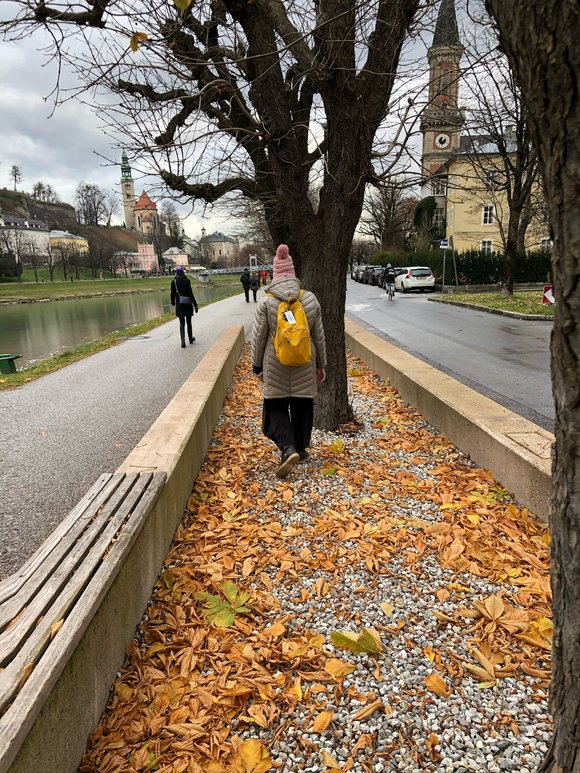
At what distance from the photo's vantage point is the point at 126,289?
239ft

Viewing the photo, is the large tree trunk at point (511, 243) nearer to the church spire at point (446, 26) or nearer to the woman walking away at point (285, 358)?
the church spire at point (446, 26)

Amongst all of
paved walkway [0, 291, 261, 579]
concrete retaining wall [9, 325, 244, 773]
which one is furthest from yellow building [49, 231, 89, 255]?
concrete retaining wall [9, 325, 244, 773]

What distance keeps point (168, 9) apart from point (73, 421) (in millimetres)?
4977

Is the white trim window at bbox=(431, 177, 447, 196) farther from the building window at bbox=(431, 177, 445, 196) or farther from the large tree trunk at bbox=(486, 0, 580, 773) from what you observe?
the large tree trunk at bbox=(486, 0, 580, 773)

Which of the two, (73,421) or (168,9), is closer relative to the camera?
(168,9)

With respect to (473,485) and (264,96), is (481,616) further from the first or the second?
(264,96)

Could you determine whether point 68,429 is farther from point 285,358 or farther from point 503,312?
point 503,312

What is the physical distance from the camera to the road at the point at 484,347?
780 cm

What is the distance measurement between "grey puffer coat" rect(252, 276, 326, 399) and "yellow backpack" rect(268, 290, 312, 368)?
0.40 feet

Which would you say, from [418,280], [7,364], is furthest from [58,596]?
[418,280]

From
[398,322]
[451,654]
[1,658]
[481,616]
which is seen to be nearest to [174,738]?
[1,658]

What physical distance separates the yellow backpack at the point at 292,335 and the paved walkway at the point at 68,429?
2167mm

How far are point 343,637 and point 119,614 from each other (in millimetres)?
1109

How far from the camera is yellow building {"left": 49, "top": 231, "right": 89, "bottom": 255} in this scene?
10119 centimetres
